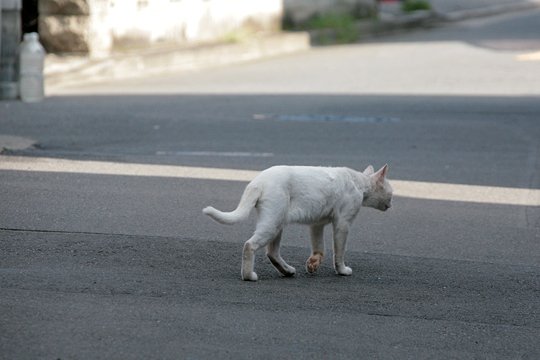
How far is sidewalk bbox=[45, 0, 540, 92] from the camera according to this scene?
19812mm

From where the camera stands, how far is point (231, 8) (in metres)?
25.5

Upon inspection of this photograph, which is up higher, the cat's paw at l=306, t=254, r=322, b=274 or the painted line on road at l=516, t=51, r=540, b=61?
the cat's paw at l=306, t=254, r=322, b=274

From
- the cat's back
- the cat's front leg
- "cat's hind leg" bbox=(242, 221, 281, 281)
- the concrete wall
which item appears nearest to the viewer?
"cat's hind leg" bbox=(242, 221, 281, 281)

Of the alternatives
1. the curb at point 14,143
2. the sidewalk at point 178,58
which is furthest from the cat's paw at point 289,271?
the sidewalk at point 178,58

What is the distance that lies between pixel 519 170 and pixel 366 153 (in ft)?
5.71

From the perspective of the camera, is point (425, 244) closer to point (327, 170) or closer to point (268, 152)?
point (327, 170)

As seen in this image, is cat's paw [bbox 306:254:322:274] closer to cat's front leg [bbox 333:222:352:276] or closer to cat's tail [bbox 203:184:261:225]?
cat's front leg [bbox 333:222:352:276]

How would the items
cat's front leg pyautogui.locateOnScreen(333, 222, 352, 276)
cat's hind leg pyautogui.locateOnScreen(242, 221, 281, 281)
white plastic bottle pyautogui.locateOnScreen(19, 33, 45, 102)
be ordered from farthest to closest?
white plastic bottle pyautogui.locateOnScreen(19, 33, 45, 102)
cat's front leg pyautogui.locateOnScreen(333, 222, 352, 276)
cat's hind leg pyautogui.locateOnScreen(242, 221, 281, 281)

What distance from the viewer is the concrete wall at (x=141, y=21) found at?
2048cm

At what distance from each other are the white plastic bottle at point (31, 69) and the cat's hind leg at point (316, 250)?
9675mm

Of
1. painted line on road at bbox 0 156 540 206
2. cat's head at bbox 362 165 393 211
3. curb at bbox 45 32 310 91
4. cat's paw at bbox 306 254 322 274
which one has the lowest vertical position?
curb at bbox 45 32 310 91

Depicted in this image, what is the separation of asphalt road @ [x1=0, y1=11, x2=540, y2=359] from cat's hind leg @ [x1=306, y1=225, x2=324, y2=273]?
10 cm

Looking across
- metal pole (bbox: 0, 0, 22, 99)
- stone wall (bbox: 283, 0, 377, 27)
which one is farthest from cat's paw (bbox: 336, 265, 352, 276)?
stone wall (bbox: 283, 0, 377, 27)

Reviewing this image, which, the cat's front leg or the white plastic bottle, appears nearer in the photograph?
the cat's front leg
